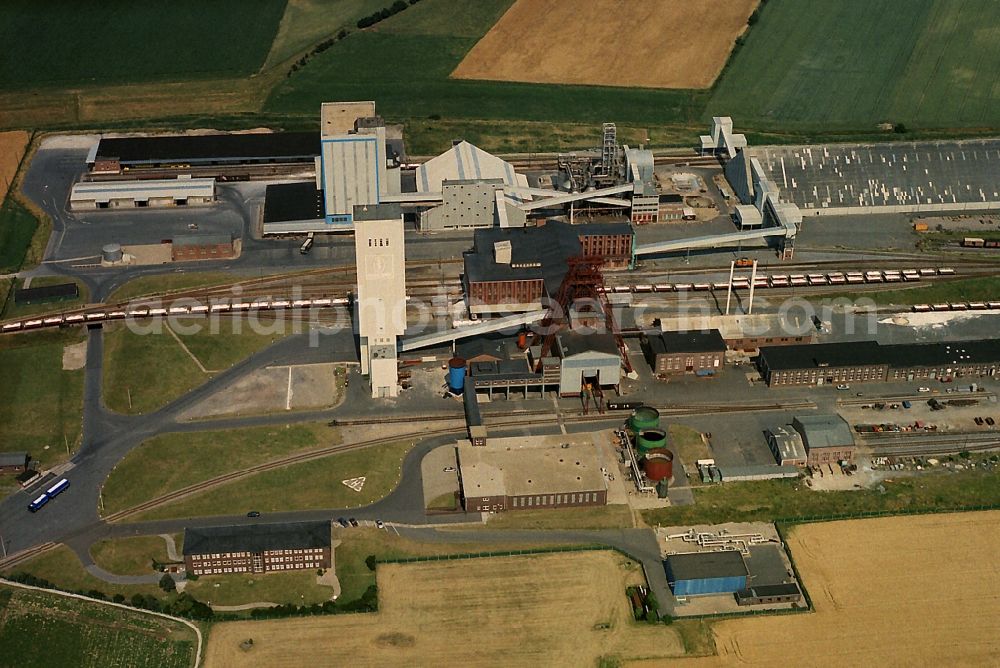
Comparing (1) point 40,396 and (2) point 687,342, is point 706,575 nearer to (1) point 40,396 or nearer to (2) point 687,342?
(2) point 687,342

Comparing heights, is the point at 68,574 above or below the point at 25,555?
below

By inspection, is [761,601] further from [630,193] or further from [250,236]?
[250,236]

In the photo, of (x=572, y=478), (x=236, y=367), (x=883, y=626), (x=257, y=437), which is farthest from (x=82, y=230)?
(x=883, y=626)

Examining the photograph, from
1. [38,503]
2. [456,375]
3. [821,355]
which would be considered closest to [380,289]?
[456,375]

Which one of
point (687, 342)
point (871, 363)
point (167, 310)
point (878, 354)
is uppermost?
point (167, 310)

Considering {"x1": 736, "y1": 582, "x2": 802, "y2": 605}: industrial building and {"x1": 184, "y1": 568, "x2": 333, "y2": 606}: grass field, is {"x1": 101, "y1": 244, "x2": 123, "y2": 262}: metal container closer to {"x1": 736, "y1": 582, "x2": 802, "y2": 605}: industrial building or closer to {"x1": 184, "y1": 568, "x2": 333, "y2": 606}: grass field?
{"x1": 184, "y1": 568, "x2": 333, "y2": 606}: grass field

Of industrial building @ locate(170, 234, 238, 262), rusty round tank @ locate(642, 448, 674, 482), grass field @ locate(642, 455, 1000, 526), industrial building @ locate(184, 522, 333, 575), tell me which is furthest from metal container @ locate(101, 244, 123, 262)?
grass field @ locate(642, 455, 1000, 526)

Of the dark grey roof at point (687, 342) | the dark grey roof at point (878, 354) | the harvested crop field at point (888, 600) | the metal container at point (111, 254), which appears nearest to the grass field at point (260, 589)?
the harvested crop field at point (888, 600)
